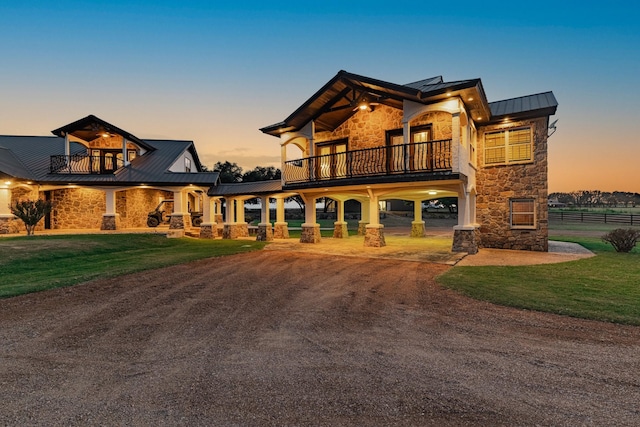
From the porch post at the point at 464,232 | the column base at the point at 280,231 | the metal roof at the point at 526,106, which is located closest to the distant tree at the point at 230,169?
the column base at the point at 280,231

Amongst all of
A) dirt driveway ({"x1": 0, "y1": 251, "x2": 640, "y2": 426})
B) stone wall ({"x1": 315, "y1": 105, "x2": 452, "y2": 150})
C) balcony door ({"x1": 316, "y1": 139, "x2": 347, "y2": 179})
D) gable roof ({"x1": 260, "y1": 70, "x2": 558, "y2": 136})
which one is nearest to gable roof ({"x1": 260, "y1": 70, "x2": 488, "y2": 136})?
gable roof ({"x1": 260, "y1": 70, "x2": 558, "y2": 136})

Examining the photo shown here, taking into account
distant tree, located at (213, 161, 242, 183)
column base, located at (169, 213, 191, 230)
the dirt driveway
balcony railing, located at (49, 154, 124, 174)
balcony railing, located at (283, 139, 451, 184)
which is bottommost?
the dirt driveway

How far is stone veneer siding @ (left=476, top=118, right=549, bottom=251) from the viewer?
14.6 metres

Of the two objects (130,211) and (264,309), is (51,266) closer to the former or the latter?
(264,309)

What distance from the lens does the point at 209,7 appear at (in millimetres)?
22516

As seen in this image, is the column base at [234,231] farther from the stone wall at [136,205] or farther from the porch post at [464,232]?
the porch post at [464,232]

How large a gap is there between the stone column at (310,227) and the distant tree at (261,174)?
2908 cm

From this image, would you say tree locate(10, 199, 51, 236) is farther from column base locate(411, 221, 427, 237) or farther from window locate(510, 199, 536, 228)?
window locate(510, 199, 536, 228)

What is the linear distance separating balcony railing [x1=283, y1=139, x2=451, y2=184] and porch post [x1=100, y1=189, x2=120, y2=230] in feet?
42.8

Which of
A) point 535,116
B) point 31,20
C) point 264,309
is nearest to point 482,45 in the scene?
point 535,116

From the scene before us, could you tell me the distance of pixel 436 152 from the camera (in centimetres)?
1403

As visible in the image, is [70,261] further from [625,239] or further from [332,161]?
[625,239]

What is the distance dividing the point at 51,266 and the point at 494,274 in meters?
14.8

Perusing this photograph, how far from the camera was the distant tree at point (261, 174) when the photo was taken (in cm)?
4678
